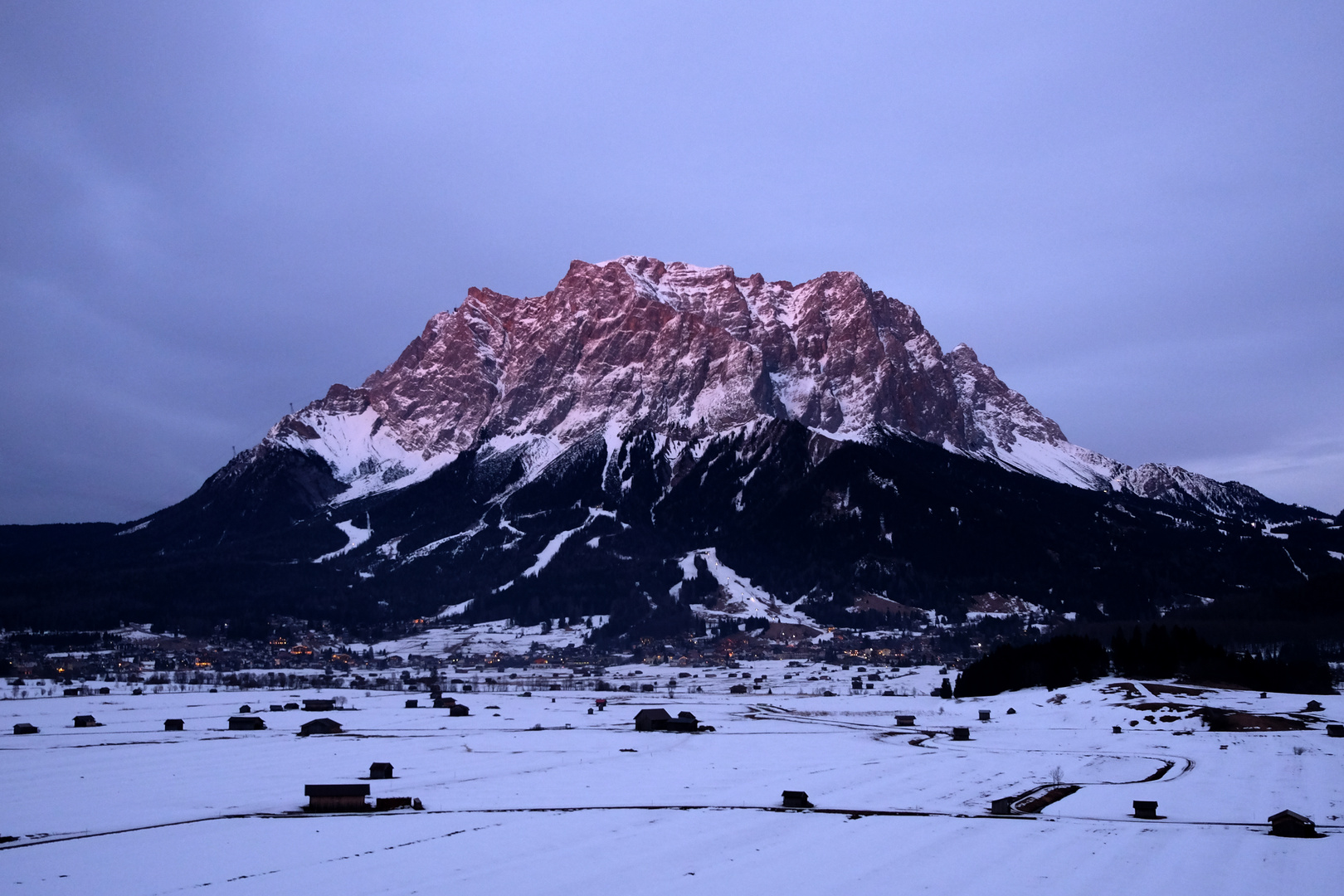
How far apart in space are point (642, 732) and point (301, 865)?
59491mm

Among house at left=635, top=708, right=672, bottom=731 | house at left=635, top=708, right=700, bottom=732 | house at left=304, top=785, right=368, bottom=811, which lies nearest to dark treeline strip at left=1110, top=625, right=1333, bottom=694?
house at left=635, top=708, right=700, bottom=732

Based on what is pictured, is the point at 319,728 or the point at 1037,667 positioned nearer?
the point at 319,728

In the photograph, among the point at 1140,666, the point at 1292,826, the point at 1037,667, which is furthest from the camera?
the point at 1037,667

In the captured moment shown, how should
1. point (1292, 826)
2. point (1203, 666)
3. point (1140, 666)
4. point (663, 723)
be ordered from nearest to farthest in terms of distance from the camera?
point (1292, 826), point (663, 723), point (1203, 666), point (1140, 666)

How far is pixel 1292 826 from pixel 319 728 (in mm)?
72786

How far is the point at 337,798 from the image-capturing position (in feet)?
164

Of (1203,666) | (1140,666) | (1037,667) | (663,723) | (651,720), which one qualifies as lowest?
(663,723)

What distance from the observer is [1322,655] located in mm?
160500

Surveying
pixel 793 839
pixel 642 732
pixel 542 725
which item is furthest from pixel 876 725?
pixel 793 839

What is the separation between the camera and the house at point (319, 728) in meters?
90.0

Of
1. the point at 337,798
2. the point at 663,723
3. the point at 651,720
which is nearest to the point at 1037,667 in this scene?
the point at 663,723

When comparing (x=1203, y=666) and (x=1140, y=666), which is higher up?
(x=1203, y=666)

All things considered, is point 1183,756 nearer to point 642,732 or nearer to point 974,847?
point 974,847

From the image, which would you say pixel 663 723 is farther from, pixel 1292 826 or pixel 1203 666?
pixel 1292 826
